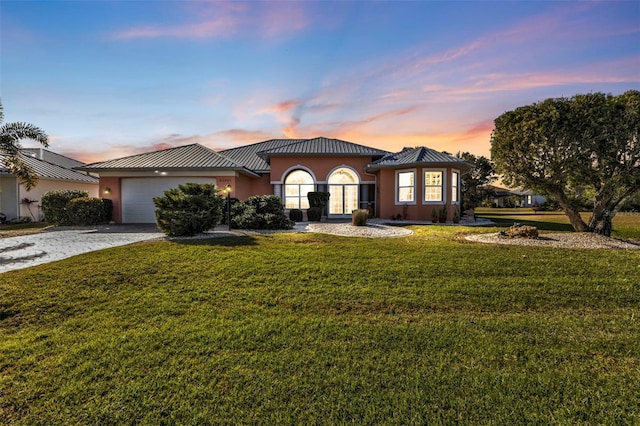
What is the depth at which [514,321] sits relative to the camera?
437 centimetres

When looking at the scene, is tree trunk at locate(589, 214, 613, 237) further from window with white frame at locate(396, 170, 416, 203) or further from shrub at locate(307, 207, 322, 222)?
shrub at locate(307, 207, 322, 222)

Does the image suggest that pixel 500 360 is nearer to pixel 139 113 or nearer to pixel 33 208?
pixel 139 113

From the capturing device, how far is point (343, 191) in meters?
19.2

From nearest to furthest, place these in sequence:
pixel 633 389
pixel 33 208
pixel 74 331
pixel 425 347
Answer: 1. pixel 633 389
2. pixel 425 347
3. pixel 74 331
4. pixel 33 208

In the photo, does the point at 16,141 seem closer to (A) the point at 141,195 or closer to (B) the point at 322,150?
(A) the point at 141,195

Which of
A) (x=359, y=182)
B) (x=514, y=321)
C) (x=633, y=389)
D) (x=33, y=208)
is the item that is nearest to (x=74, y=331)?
(x=514, y=321)

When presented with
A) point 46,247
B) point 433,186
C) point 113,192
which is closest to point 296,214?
point 433,186

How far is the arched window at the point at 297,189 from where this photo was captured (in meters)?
19.0

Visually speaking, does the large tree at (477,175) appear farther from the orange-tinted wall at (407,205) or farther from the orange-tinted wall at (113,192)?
the orange-tinted wall at (113,192)

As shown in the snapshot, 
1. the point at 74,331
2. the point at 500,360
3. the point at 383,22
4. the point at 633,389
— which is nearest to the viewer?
the point at 633,389

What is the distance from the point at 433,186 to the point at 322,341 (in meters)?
14.9

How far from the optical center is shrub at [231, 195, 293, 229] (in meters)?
12.6

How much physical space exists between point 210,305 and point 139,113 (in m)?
14.4

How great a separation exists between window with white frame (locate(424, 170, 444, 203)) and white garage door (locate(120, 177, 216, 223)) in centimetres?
1436
